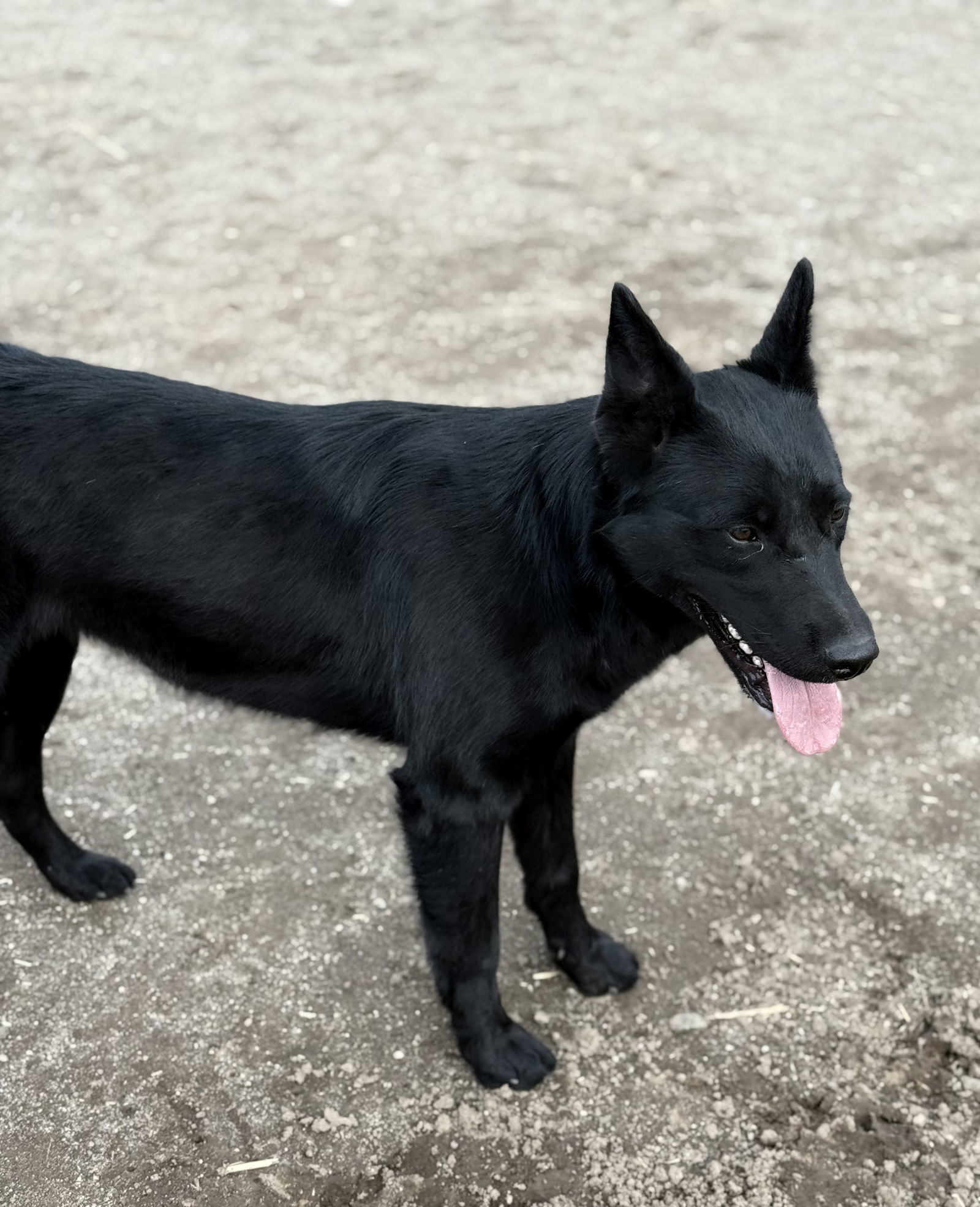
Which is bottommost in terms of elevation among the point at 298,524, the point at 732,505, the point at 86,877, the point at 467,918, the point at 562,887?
the point at 86,877

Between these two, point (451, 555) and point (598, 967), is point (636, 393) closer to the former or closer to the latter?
point (451, 555)

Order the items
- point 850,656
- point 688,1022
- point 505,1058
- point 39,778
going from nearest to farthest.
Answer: point 850,656 < point 505,1058 < point 688,1022 < point 39,778

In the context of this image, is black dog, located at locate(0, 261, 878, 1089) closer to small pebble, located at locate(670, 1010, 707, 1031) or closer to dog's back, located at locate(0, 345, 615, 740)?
dog's back, located at locate(0, 345, 615, 740)

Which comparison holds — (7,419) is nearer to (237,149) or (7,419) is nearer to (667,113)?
(237,149)

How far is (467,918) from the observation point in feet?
9.91

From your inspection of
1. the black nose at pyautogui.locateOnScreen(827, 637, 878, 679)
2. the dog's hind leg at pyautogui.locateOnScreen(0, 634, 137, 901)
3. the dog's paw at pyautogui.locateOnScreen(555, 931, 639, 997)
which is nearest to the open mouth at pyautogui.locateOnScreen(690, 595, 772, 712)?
the black nose at pyautogui.locateOnScreen(827, 637, 878, 679)

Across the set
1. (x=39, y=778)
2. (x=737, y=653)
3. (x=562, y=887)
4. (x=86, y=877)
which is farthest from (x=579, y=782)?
(x=39, y=778)

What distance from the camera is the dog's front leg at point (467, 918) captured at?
289 cm

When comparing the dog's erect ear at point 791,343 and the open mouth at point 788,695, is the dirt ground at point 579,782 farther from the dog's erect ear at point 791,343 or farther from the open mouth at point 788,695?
the dog's erect ear at point 791,343

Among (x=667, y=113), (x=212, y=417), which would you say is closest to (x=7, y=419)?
(x=212, y=417)

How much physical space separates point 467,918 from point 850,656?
1.14 m

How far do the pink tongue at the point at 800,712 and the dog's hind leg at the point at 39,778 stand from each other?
5.78 feet

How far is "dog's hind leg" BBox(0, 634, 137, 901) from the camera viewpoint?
3.28 meters

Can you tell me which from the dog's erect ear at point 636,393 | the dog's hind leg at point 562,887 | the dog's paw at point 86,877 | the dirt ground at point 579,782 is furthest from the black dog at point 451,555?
the dog's paw at point 86,877
